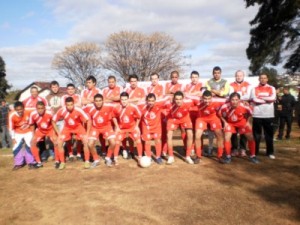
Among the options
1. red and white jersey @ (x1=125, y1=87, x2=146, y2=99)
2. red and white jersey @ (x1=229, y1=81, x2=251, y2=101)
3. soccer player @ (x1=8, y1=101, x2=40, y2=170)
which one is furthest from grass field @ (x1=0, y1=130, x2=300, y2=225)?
red and white jersey @ (x1=125, y1=87, x2=146, y2=99)

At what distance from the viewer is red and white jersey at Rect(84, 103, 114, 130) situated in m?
8.23

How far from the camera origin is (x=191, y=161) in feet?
25.6

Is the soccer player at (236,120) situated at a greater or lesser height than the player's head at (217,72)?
lesser

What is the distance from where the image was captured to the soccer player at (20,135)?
8.28 metres

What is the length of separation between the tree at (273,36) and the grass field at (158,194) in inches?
505

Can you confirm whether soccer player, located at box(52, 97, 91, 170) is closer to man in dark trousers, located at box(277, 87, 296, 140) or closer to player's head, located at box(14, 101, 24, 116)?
player's head, located at box(14, 101, 24, 116)

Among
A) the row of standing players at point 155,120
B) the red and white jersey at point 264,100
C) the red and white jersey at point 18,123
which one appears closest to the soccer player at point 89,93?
the row of standing players at point 155,120

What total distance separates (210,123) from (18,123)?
4.86 m

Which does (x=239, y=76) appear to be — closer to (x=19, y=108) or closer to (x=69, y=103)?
(x=69, y=103)

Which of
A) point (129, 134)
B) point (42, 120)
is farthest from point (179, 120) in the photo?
point (42, 120)

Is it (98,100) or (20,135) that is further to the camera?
(20,135)

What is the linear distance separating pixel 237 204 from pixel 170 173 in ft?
6.91

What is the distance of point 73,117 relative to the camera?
319 inches

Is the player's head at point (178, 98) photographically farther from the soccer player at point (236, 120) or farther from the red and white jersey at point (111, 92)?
the red and white jersey at point (111, 92)
